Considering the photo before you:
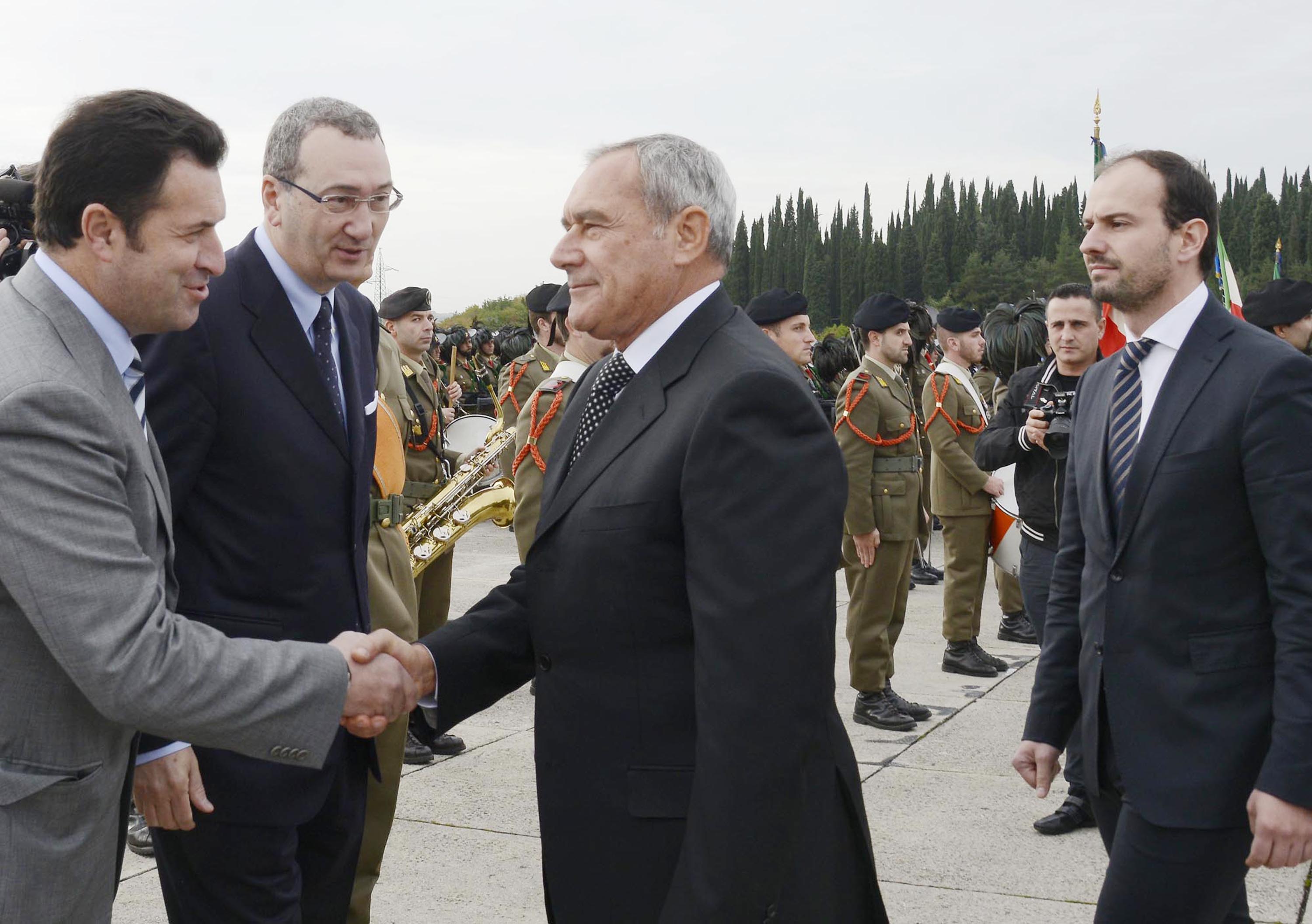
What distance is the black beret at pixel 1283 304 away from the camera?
796 centimetres

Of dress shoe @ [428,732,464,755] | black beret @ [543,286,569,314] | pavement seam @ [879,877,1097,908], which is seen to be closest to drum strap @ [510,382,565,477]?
black beret @ [543,286,569,314]

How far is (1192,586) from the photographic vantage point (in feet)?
9.05

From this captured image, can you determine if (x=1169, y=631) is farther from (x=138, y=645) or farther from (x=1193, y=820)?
(x=138, y=645)

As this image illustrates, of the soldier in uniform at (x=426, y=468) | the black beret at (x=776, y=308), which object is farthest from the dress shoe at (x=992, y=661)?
the soldier in uniform at (x=426, y=468)

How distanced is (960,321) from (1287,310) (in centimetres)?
232

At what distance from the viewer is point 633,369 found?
2502mm

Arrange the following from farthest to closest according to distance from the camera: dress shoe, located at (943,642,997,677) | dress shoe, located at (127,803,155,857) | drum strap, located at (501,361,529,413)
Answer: drum strap, located at (501,361,529,413) < dress shoe, located at (943,642,997,677) < dress shoe, located at (127,803,155,857)

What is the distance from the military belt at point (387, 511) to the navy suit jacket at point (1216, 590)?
8.62ft

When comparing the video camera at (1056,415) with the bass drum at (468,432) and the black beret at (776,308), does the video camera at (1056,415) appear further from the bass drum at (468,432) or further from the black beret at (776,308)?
the bass drum at (468,432)

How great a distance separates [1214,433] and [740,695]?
135cm

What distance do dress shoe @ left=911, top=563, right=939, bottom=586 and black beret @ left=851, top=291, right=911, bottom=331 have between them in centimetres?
454

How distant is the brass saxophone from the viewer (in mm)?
7418

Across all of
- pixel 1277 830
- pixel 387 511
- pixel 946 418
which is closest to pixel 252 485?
pixel 387 511

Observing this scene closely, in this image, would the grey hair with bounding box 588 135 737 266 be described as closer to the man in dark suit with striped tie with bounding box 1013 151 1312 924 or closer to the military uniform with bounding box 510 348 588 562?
the man in dark suit with striped tie with bounding box 1013 151 1312 924
